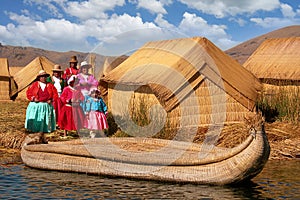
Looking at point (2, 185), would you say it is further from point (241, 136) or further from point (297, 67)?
point (297, 67)

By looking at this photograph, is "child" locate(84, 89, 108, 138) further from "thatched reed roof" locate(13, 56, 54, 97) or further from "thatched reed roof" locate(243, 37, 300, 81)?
"thatched reed roof" locate(13, 56, 54, 97)

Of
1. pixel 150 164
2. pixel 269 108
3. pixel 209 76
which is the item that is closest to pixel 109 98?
pixel 209 76

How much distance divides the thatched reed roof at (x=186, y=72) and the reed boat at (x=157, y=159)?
3134mm

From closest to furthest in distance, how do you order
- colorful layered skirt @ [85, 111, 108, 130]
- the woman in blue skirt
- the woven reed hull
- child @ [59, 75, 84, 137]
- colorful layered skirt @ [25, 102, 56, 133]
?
the woven reed hull, colorful layered skirt @ [85, 111, 108, 130], the woman in blue skirt, colorful layered skirt @ [25, 102, 56, 133], child @ [59, 75, 84, 137]

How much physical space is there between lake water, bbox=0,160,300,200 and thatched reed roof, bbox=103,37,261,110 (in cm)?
361

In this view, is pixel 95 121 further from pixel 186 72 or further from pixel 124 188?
pixel 124 188

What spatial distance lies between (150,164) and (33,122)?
4024mm

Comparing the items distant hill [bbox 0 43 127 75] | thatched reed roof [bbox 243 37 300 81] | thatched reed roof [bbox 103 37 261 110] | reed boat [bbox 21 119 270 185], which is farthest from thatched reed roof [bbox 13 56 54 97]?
distant hill [bbox 0 43 127 75]

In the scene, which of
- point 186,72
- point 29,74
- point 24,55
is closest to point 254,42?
point 24,55

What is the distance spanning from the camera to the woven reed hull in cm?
666

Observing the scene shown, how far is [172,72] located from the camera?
37.4 ft

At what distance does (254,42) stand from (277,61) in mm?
94893

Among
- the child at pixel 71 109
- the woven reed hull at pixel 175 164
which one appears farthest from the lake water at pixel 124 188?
the child at pixel 71 109

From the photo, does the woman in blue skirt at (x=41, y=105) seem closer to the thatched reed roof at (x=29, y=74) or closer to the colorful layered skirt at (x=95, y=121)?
the colorful layered skirt at (x=95, y=121)
